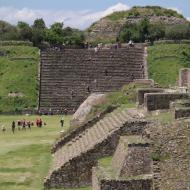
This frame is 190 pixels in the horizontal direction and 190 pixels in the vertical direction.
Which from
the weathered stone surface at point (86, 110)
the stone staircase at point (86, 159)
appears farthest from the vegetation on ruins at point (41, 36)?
the stone staircase at point (86, 159)

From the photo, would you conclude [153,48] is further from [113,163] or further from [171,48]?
[113,163]

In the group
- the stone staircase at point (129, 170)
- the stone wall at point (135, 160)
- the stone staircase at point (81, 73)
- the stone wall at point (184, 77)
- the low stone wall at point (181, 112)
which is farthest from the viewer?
the stone staircase at point (81, 73)

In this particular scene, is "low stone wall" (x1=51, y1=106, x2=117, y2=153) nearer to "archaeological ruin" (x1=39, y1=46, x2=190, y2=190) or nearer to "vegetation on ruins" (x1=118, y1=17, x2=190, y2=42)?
"archaeological ruin" (x1=39, y1=46, x2=190, y2=190)

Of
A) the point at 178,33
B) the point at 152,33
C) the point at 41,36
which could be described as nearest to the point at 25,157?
the point at 41,36

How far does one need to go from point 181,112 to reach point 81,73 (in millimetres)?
50764

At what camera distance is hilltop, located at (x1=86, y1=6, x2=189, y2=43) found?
103 metres

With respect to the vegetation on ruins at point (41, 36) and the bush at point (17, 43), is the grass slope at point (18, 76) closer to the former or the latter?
the bush at point (17, 43)

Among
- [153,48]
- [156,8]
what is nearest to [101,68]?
[153,48]

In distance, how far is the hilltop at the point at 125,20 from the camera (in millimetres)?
103250

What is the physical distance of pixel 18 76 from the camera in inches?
2771

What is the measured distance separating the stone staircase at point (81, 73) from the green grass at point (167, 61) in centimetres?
115

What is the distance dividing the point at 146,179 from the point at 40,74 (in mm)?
54450

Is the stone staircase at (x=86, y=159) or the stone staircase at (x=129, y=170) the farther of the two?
the stone staircase at (x=86, y=159)

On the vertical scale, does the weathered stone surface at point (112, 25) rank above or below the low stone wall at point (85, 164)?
above
